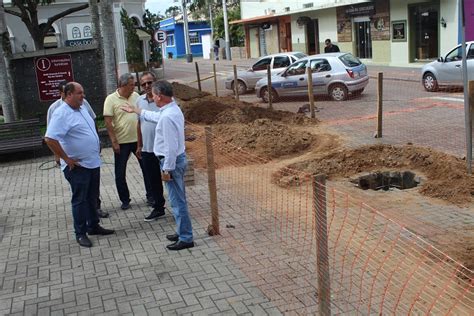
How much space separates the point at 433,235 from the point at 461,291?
1449 millimetres

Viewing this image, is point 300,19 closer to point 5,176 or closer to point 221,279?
point 5,176

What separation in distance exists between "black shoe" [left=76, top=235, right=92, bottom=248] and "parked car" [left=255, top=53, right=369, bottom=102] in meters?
11.7

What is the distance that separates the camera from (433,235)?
5984 mm

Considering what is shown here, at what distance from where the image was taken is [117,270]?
5512 millimetres

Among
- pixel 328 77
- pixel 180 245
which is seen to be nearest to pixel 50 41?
pixel 328 77

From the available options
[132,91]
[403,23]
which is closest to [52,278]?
[132,91]

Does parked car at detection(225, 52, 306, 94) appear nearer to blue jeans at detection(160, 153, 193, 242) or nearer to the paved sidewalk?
the paved sidewalk

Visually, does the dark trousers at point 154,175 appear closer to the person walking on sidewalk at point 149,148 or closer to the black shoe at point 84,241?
the person walking on sidewalk at point 149,148

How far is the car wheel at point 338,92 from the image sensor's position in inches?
706

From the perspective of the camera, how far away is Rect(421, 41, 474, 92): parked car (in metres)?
Result: 17.0

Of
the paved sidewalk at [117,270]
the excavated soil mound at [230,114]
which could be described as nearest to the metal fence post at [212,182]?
the paved sidewalk at [117,270]

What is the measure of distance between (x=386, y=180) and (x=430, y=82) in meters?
10.8

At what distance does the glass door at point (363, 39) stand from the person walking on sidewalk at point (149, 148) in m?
27.8

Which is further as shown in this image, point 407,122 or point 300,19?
point 300,19
